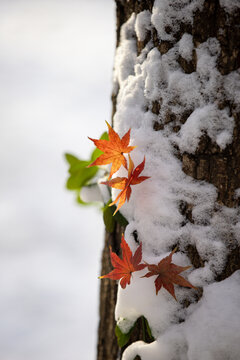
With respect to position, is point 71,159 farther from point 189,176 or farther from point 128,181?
point 189,176

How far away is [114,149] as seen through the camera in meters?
0.81

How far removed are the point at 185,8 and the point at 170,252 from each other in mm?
637

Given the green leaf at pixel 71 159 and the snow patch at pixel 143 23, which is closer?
the snow patch at pixel 143 23

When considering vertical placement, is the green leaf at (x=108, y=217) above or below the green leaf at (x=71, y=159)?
below

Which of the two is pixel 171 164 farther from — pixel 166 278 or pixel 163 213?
pixel 166 278

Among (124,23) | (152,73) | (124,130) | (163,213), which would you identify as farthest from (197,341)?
(124,23)

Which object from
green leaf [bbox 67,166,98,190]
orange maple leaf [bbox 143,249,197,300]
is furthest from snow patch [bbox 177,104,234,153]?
green leaf [bbox 67,166,98,190]

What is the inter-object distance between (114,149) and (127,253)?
0.93 ft

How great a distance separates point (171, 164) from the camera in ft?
2.56

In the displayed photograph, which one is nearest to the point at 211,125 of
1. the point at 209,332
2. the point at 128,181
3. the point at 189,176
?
the point at 189,176

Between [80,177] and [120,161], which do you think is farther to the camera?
[80,177]

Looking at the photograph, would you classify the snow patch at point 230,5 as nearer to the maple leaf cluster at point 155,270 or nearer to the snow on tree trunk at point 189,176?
the snow on tree trunk at point 189,176

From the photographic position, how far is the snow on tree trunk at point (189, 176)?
0.71 m

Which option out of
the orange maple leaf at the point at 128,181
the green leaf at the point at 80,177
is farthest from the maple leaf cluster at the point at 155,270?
the green leaf at the point at 80,177
